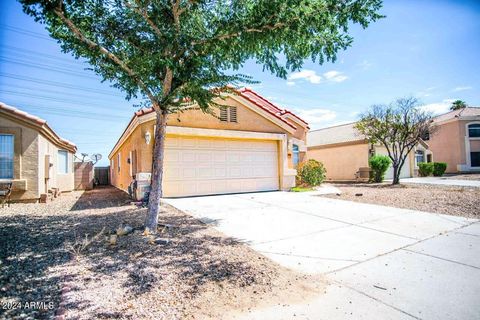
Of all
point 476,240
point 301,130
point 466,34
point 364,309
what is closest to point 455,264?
point 476,240

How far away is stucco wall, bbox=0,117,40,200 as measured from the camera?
9969mm

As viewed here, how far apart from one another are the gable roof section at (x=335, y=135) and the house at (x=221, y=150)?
1135 cm

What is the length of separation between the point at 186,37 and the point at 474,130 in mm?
37577

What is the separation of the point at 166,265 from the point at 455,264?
437 centimetres

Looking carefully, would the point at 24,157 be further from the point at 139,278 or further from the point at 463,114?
the point at 463,114

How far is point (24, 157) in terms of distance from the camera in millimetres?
10156

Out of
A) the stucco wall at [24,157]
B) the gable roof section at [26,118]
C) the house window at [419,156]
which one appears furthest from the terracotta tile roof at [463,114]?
the stucco wall at [24,157]

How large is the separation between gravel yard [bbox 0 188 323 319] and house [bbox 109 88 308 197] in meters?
5.26

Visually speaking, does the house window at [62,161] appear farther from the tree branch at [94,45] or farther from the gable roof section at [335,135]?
the gable roof section at [335,135]

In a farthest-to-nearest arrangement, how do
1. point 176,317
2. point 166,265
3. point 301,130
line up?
point 301,130 < point 166,265 < point 176,317

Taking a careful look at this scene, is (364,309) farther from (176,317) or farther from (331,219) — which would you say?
(331,219)

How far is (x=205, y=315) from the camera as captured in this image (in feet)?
8.48

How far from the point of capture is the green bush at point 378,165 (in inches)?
762

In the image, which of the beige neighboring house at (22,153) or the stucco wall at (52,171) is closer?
the beige neighboring house at (22,153)
